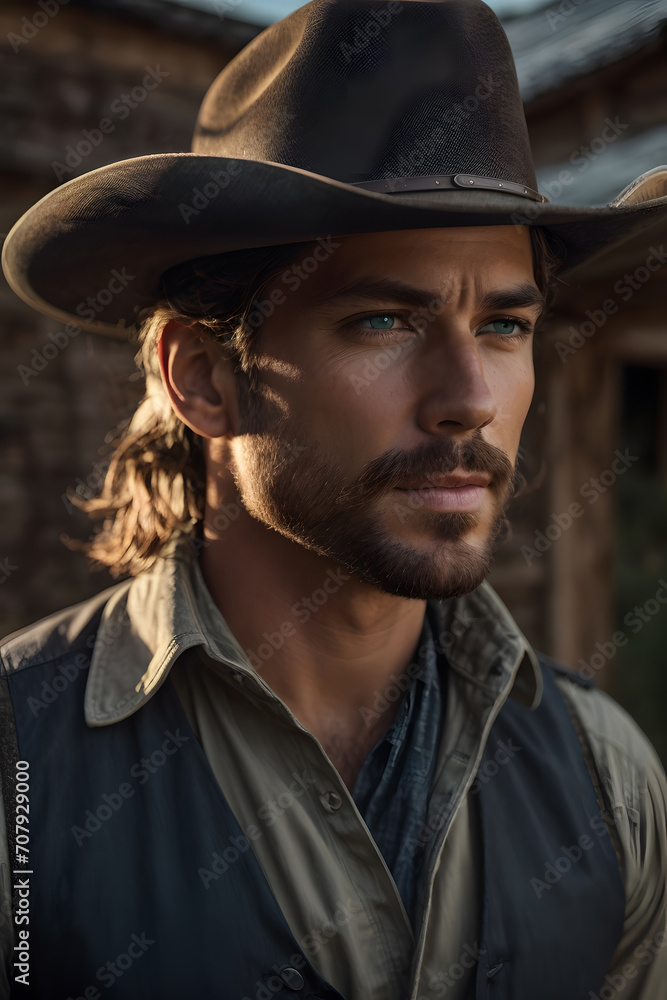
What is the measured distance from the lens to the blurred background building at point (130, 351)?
123 inches

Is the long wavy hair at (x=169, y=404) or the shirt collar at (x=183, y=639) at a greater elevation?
the long wavy hair at (x=169, y=404)

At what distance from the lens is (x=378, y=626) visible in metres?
1.76

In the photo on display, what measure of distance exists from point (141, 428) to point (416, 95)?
3.86 feet

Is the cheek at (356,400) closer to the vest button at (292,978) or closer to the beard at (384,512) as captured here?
the beard at (384,512)

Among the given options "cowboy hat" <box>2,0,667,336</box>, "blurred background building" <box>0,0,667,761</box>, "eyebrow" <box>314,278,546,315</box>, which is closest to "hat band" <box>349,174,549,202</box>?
"cowboy hat" <box>2,0,667,336</box>

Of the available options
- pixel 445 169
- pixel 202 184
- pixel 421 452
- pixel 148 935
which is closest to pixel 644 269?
pixel 445 169

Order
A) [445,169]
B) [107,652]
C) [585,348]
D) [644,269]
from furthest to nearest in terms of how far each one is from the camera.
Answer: [585,348]
[644,269]
[107,652]
[445,169]

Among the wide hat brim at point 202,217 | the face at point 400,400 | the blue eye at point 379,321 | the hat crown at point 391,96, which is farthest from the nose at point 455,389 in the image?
the hat crown at point 391,96

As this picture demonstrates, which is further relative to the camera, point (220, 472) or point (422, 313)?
point (220, 472)

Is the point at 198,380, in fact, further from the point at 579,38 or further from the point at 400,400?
the point at 579,38

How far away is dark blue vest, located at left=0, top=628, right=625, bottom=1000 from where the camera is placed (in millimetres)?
1287

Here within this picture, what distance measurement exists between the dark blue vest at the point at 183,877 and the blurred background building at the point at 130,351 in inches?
59.7

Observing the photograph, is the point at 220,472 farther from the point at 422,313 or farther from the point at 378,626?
the point at 422,313

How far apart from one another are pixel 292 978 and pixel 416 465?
3.11 feet
